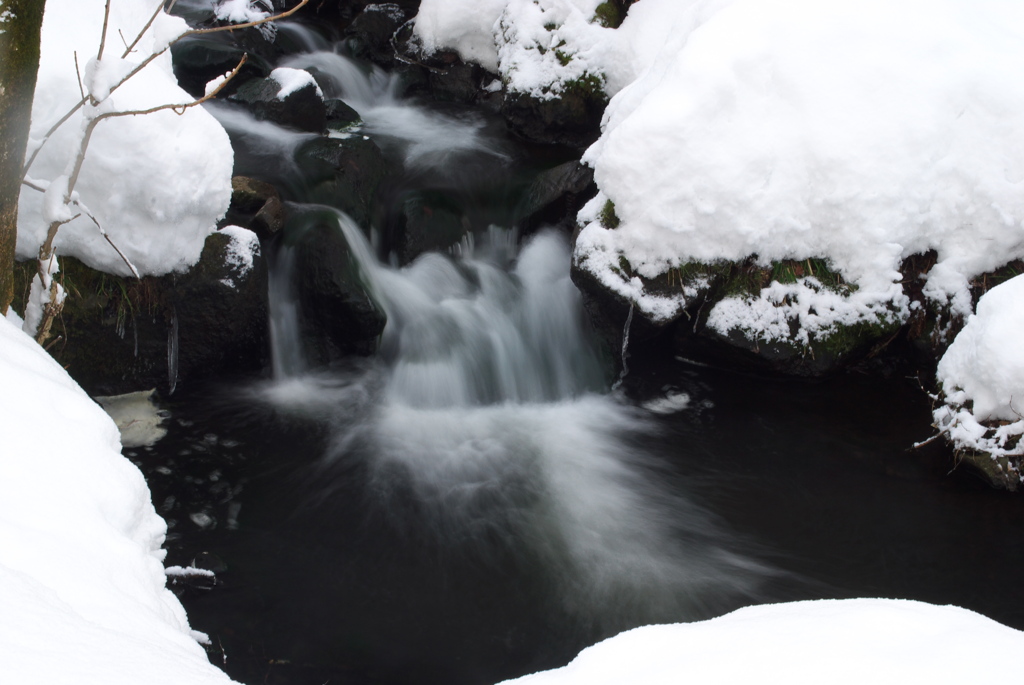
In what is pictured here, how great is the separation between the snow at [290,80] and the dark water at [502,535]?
3.32 meters

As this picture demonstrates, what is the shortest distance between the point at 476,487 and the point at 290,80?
471 centimetres

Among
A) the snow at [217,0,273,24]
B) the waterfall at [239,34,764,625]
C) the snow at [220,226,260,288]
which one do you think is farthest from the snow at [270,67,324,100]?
the snow at [220,226,260,288]

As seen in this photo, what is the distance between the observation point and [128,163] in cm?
403

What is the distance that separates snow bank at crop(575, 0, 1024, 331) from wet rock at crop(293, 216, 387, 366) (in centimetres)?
166

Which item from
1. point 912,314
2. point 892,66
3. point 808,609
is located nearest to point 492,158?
point 892,66

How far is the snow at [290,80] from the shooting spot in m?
6.89

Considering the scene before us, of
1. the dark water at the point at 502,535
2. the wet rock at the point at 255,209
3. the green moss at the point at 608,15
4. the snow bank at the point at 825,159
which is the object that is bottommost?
the dark water at the point at 502,535

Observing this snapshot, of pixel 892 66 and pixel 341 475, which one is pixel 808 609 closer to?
pixel 341 475

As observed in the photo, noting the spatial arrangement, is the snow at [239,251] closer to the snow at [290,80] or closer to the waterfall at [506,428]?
the waterfall at [506,428]

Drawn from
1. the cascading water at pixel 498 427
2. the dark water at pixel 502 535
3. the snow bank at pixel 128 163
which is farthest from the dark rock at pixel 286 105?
the dark water at pixel 502 535

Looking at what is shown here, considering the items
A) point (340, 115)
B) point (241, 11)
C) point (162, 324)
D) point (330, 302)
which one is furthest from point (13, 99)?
point (241, 11)

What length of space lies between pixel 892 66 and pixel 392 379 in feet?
13.5

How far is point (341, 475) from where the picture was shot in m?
4.39

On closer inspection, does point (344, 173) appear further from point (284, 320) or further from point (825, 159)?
point (825, 159)
